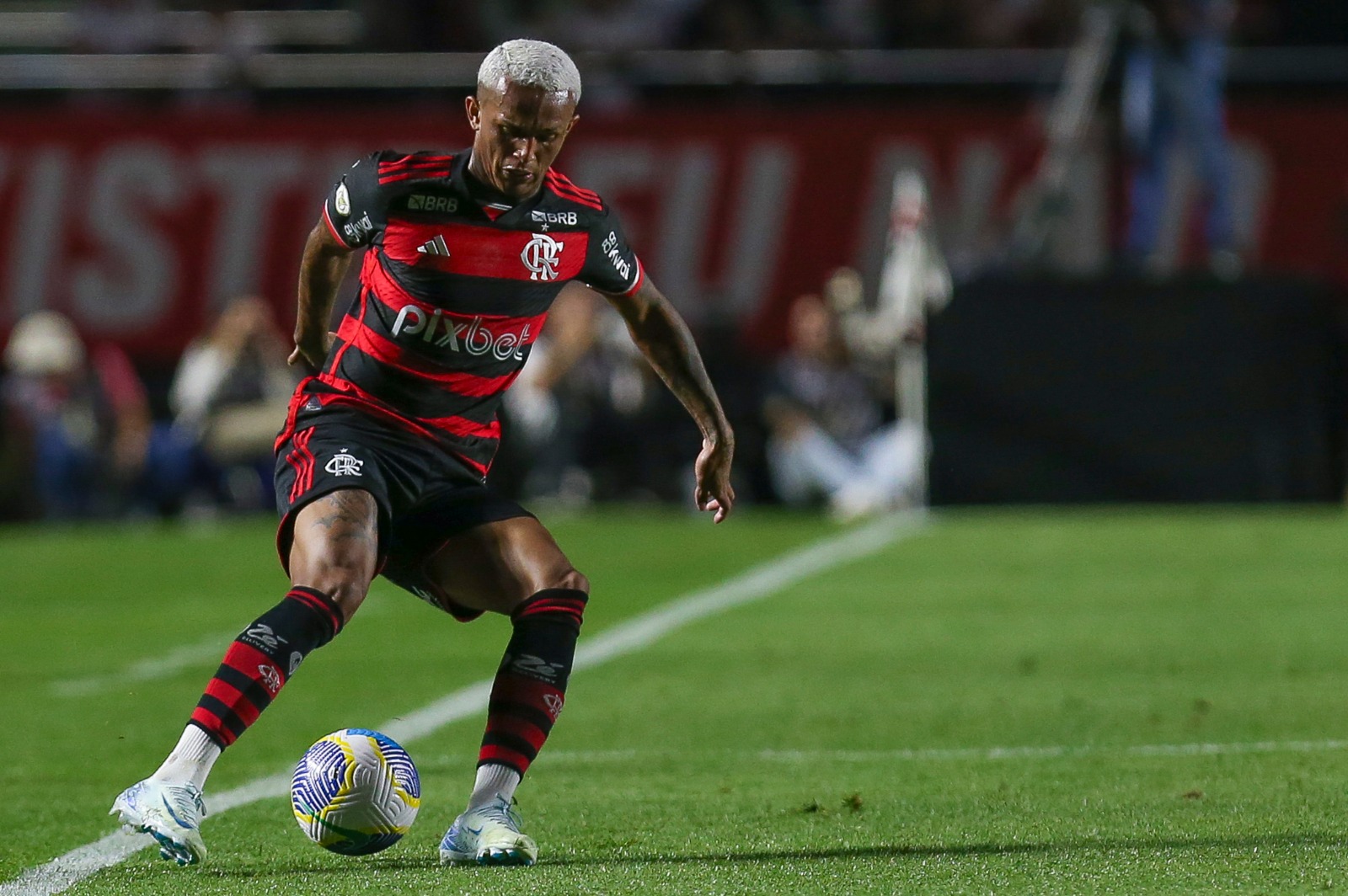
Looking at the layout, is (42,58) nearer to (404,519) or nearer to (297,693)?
(297,693)

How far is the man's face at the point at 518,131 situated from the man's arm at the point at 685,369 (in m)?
0.61

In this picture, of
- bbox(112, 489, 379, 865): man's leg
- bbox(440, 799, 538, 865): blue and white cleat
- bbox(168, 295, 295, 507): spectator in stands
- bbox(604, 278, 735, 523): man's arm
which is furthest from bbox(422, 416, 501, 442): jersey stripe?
bbox(168, 295, 295, 507): spectator in stands

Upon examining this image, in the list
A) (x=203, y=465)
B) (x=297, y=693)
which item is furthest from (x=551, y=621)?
(x=203, y=465)

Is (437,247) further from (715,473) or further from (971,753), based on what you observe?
(971,753)

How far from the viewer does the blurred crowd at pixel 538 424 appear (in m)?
18.4

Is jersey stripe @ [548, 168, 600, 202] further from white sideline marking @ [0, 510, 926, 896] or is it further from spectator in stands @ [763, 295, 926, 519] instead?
spectator in stands @ [763, 295, 926, 519]

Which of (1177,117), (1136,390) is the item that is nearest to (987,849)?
(1136,390)

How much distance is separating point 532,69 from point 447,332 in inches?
29.8

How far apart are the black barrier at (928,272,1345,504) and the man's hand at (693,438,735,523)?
35.5 feet

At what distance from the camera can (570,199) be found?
589 centimetres

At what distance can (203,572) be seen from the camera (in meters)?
14.4

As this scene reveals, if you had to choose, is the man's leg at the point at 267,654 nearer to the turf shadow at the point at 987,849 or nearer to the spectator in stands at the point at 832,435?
the turf shadow at the point at 987,849

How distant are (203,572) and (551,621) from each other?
9.06 m

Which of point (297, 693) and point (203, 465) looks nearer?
point (297, 693)
